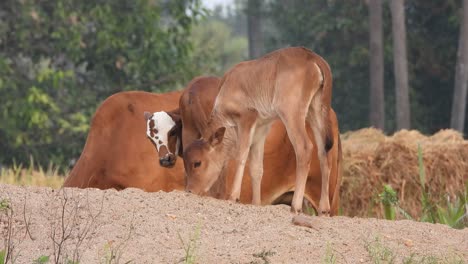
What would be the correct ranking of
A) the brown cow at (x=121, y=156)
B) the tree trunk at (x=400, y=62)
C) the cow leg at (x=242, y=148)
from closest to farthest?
the cow leg at (x=242, y=148) < the brown cow at (x=121, y=156) < the tree trunk at (x=400, y=62)

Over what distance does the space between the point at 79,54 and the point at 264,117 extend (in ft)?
50.3

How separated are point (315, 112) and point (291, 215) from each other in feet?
3.41

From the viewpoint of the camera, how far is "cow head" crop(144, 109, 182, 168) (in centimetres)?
920

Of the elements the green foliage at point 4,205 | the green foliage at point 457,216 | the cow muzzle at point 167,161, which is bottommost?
the green foliage at point 457,216

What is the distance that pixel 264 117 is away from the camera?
8.50m

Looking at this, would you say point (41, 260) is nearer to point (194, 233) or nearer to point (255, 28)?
A: point (194, 233)

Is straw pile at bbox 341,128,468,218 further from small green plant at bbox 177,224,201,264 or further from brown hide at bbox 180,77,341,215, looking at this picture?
small green plant at bbox 177,224,201,264

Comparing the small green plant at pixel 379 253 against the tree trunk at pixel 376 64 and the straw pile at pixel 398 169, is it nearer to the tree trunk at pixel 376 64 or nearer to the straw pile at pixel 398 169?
the straw pile at pixel 398 169

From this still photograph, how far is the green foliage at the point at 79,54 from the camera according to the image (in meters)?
23.6

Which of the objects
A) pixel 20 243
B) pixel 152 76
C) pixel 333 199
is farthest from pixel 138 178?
pixel 152 76

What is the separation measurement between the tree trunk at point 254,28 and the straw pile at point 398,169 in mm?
22061

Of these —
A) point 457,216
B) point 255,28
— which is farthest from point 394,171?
point 255,28

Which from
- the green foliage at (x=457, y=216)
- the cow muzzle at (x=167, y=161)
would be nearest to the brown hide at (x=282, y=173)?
the green foliage at (x=457, y=216)

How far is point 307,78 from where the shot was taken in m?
8.34
